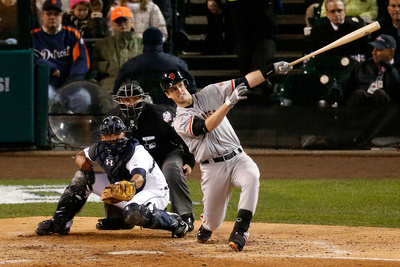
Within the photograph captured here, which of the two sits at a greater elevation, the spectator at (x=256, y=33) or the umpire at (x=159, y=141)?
the spectator at (x=256, y=33)

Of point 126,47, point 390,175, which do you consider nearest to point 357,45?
point 390,175

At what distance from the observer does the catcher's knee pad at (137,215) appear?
20.7ft

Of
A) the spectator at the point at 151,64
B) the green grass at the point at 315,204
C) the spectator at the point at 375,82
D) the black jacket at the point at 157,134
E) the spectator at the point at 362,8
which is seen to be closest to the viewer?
the black jacket at the point at 157,134

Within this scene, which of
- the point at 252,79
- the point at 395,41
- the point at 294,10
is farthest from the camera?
the point at 294,10

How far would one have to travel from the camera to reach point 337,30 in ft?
39.6

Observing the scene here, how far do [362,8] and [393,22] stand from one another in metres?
0.95

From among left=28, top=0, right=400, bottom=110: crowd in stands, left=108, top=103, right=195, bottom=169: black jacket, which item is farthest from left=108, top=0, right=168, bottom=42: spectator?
left=108, top=103, right=195, bottom=169: black jacket

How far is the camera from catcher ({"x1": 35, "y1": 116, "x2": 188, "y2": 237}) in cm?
640

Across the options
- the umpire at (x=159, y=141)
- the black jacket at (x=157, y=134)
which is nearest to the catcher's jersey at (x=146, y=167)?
the umpire at (x=159, y=141)

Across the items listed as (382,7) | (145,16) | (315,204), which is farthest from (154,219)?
(382,7)

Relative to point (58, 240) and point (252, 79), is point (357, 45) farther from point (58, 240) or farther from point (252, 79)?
point (58, 240)

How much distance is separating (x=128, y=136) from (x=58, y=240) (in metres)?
1.03

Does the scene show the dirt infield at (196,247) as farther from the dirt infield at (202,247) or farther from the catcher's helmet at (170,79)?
the catcher's helmet at (170,79)

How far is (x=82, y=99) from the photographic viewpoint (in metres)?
12.4
